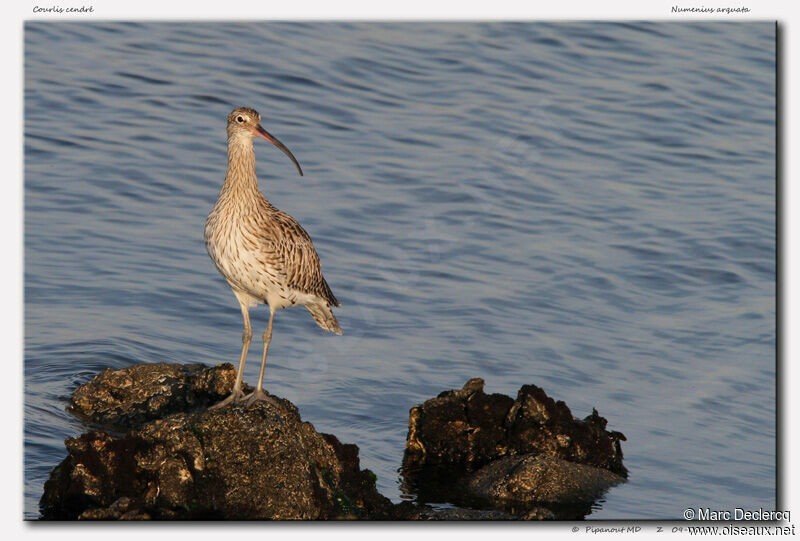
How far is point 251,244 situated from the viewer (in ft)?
29.9

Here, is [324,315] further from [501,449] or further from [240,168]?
[501,449]

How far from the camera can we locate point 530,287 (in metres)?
14.8

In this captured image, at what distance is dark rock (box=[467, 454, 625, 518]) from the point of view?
9.20 meters

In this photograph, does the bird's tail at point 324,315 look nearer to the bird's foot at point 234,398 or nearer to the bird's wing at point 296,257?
the bird's wing at point 296,257

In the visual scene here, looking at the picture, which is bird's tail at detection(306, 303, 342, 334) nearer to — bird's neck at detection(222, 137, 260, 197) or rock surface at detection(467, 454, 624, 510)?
bird's neck at detection(222, 137, 260, 197)

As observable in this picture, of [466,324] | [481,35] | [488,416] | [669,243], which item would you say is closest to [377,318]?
[466,324]

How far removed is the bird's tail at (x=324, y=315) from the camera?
10469 mm

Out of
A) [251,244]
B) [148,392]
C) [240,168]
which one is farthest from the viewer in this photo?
[148,392]

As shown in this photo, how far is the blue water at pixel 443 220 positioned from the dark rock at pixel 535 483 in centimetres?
23

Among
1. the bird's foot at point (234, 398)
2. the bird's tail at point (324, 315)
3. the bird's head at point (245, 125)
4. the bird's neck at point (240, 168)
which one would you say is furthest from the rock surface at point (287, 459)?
the bird's head at point (245, 125)

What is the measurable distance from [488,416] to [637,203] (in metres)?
8.08

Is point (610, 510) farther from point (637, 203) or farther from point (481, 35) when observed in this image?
point (481, 35)

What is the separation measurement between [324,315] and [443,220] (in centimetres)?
632

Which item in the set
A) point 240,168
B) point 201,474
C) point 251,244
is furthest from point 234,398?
point 240,168
